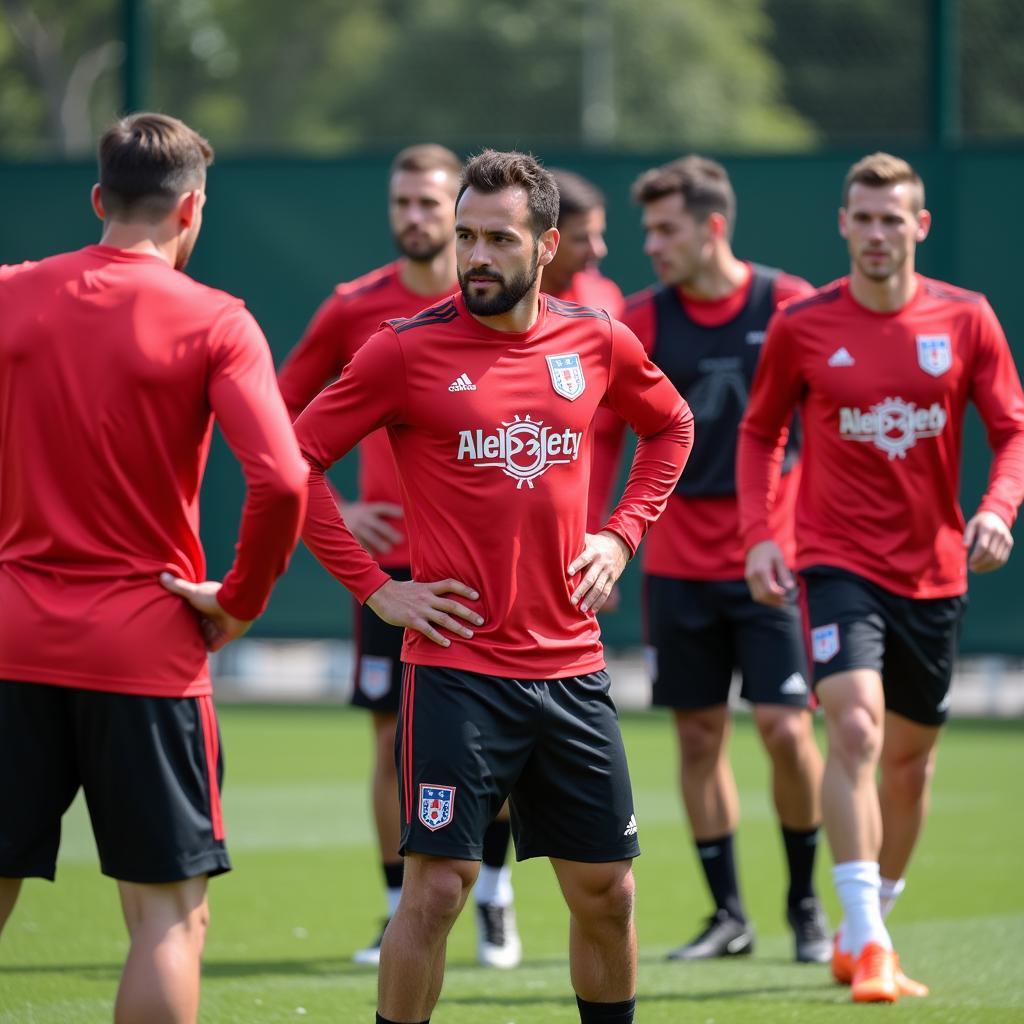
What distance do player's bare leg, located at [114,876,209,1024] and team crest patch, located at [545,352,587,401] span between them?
141 cm

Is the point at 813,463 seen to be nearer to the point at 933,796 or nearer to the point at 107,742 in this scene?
the point at 107,742

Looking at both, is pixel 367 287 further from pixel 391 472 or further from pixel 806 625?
Answer: pixel 806 625

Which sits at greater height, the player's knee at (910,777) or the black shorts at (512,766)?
the black shorts at (512,766)

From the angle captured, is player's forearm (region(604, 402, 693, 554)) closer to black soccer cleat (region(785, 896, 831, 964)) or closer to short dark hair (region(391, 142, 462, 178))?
short dark hair (region(391, 142, 462, 178))

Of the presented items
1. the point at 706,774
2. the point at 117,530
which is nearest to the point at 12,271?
the point at 117,530

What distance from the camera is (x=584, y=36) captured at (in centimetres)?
2727

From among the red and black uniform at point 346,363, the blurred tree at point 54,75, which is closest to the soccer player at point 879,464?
the red and black uniform at point 346,363

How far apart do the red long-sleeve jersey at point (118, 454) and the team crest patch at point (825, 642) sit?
2387mm

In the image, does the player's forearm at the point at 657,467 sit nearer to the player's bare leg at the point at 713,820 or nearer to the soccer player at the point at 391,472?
the soccer player at the point at 391,472

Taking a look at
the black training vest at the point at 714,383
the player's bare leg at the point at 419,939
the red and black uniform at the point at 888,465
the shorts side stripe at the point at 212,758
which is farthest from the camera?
the black training vest at the point at 714,383

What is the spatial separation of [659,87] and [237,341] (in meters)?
28.8

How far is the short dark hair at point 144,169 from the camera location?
12.5 feet

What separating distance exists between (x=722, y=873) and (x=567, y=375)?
2.70 meters

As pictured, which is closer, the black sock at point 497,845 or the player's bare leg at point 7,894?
the player's bare leg at point 7,894
